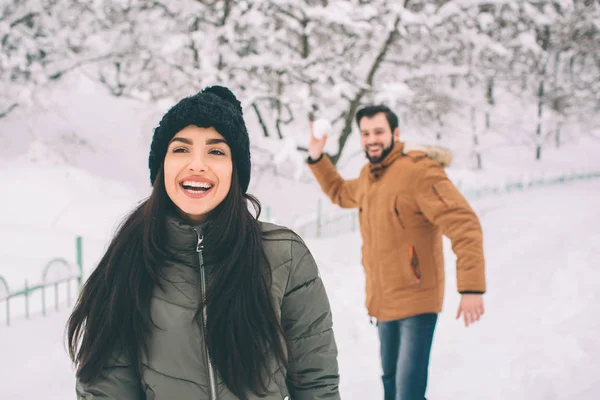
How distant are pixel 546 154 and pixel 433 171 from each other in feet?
97.4

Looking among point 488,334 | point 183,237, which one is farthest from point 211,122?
point 488,334

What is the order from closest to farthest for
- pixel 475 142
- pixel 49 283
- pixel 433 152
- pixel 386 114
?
pixel 433 152
pixel 386 114
pixel 49 283
pixel 475 142

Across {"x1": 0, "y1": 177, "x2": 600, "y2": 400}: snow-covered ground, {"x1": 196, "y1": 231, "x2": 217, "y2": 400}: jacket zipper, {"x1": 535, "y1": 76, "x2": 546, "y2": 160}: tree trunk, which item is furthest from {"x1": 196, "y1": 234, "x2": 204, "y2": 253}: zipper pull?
{"x1": 535, "y1": 76, "x2": 546, "y2": 160}: tree trunk

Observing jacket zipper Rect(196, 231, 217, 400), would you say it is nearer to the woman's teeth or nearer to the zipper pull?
the zipper pull

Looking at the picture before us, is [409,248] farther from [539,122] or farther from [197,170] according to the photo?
[539,122]

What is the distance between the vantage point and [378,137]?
3027 mm

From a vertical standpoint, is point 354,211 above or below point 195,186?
below

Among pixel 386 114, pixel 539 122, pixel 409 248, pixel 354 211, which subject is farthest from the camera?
pixel 539 122

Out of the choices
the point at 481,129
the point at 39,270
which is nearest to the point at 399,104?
the point at 39,270

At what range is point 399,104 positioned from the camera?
1040 centimetres

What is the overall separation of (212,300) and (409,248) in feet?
5.16

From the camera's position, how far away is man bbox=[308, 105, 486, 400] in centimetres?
259

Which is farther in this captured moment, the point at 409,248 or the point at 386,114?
the point at 386,114

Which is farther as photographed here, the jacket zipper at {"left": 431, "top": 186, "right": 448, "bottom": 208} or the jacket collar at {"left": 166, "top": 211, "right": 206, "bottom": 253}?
the jacket zipper at {"left": 431, "top": 186, "right": 448, "bottom": 208}
